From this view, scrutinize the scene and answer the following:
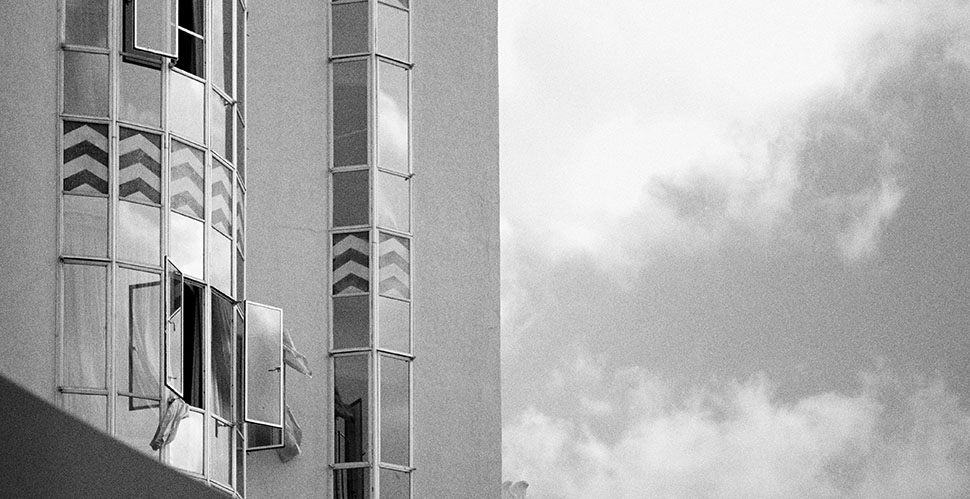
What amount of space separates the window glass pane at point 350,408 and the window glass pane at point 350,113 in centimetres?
282

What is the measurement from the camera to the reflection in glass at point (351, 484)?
82.2 feet

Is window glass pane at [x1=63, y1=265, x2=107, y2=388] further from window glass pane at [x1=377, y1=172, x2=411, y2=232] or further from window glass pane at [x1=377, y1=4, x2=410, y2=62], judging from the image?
window glass pane at [x1=377, y1=4, x2=410, y2=62]

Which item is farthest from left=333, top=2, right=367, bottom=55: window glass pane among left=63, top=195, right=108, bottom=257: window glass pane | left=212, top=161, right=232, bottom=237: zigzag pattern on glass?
left=63, top=195, right=108, bottom=257: window glass pane

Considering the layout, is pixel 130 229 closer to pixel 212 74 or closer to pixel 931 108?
pixel 212 74

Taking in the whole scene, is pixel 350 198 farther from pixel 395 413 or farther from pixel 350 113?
pixel 395 413

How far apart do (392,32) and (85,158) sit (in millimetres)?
9715

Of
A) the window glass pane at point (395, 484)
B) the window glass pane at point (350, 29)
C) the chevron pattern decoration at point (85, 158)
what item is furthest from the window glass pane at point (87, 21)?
the window glass pane at point (395, 484)

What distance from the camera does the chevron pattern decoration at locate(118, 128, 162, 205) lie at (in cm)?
1797

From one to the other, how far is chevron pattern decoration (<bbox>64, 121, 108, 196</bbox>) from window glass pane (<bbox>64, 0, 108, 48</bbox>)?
2.62ft

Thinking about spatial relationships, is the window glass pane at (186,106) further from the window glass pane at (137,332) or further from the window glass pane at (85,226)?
the window glass pane at (137,332)

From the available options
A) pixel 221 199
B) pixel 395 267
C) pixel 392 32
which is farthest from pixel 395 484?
pixel 221 199

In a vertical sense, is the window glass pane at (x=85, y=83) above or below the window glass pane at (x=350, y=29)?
below

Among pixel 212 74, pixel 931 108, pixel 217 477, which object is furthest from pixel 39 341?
pixel 931 108

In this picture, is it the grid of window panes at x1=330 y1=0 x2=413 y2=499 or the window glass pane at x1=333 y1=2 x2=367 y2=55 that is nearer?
the grid of window panes at x1=330 y1=0 x2=413 y2=499
